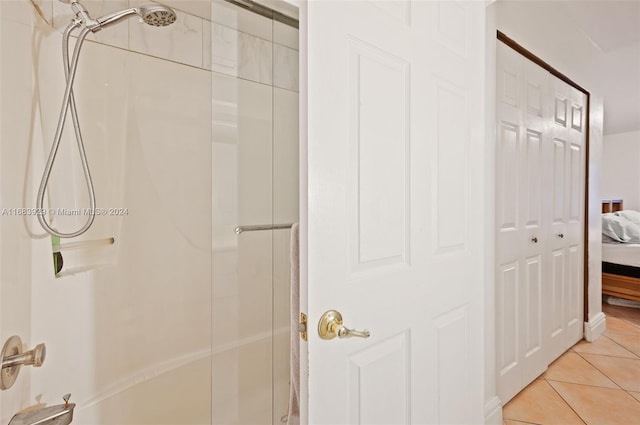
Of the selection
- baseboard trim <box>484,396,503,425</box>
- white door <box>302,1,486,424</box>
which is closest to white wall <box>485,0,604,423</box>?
baseboard trim <box>484,396,503,425</box>

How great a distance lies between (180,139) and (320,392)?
4.73ft

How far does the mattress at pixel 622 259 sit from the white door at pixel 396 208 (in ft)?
10.6

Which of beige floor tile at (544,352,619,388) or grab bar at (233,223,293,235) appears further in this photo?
beige floor tile at (544,352,619,388)

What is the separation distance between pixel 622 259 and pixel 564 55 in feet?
7.83

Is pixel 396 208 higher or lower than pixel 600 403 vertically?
higher

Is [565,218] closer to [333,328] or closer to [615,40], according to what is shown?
[615,40]

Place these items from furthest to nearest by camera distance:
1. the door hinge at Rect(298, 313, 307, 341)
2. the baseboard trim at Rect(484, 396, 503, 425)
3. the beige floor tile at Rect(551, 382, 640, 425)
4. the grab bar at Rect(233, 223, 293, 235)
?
the beige floor tile at Rect(551, 382, 640, 425)
the baseboard trim at Rect(484, 396, 503, 425)
the grab bar at Rect(233, 223, 293, 235)
the door hinge at Rect(298, 313, 307, 341)

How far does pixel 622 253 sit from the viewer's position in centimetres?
355

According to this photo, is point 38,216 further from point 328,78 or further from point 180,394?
point 328,78

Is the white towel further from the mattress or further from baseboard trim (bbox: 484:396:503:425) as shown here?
the mattress

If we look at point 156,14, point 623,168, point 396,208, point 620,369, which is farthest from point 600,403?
point 623,168

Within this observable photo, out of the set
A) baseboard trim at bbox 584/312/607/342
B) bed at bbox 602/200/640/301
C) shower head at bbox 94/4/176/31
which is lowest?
baseboard trim at bbox 584/312/607/342

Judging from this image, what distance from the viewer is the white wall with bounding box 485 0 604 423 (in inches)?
74.6

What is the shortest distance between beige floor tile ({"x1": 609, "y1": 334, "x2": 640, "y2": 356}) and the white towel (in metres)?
2.95
